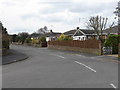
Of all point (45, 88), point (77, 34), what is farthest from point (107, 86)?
point (77, 34)

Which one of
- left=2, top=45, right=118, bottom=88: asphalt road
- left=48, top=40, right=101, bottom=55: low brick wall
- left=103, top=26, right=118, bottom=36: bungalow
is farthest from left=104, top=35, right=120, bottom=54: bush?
left=103, top=26, right=118, bottom=36: bungalow

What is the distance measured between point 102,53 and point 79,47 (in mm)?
8412

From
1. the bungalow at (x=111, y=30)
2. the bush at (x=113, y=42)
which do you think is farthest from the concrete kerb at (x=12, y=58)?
the bungalow at (x=111, y=30)

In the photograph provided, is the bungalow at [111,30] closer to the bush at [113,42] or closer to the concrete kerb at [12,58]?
the bush at [113,42]

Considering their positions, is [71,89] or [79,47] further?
[79,47]

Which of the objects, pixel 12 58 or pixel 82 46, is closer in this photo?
pixel 12 58

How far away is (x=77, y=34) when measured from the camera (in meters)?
61.2

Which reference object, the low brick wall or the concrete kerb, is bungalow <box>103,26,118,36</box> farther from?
the concrete kerb

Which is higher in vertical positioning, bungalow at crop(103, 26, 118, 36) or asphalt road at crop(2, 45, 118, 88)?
bungalow at crop(103, 26, 118, 36)

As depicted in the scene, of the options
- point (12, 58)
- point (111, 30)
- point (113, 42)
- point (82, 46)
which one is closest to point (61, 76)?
point (12, 58)

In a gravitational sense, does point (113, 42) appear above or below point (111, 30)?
below

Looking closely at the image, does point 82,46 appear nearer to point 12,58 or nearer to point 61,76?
point 12,58

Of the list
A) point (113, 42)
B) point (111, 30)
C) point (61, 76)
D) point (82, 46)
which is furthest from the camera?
point (111, 30)

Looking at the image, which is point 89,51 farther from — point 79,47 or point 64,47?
point 64,47
